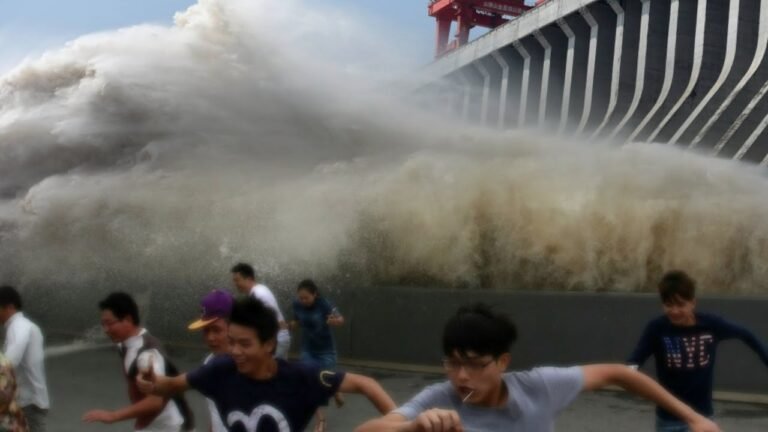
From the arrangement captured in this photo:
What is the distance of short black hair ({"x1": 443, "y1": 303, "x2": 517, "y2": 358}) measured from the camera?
7.99 feet

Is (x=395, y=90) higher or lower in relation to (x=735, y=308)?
higher

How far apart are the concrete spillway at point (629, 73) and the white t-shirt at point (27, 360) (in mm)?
24323

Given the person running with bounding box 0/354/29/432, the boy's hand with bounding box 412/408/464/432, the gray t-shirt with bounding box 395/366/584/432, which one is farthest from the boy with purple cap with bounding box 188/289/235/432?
the boy's hand with bounding box 412/408/464/432

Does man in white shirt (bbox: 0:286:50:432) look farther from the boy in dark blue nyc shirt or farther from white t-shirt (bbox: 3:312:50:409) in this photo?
the boy in dark blue nyc shirt

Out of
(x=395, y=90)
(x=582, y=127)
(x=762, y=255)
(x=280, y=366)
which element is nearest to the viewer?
(x=280, y=366)

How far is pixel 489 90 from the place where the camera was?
47.4 meters

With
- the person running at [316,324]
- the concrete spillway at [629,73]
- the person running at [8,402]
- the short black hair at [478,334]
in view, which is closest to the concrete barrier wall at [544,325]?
the person running at [316,324]

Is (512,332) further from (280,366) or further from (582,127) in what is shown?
(582,127)

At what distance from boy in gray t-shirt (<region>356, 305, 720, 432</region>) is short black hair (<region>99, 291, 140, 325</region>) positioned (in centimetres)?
220

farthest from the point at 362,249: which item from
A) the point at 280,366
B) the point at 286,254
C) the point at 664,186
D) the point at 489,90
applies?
the point at 489,90

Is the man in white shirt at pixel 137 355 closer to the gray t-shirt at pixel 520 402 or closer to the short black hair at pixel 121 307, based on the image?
the short black hair at pixel 121 307

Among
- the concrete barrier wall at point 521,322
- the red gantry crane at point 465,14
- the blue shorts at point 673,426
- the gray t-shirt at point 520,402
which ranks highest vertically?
the red gantry crane at point 465,14

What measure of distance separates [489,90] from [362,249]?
34.5 m

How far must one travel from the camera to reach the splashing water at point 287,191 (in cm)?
1348
